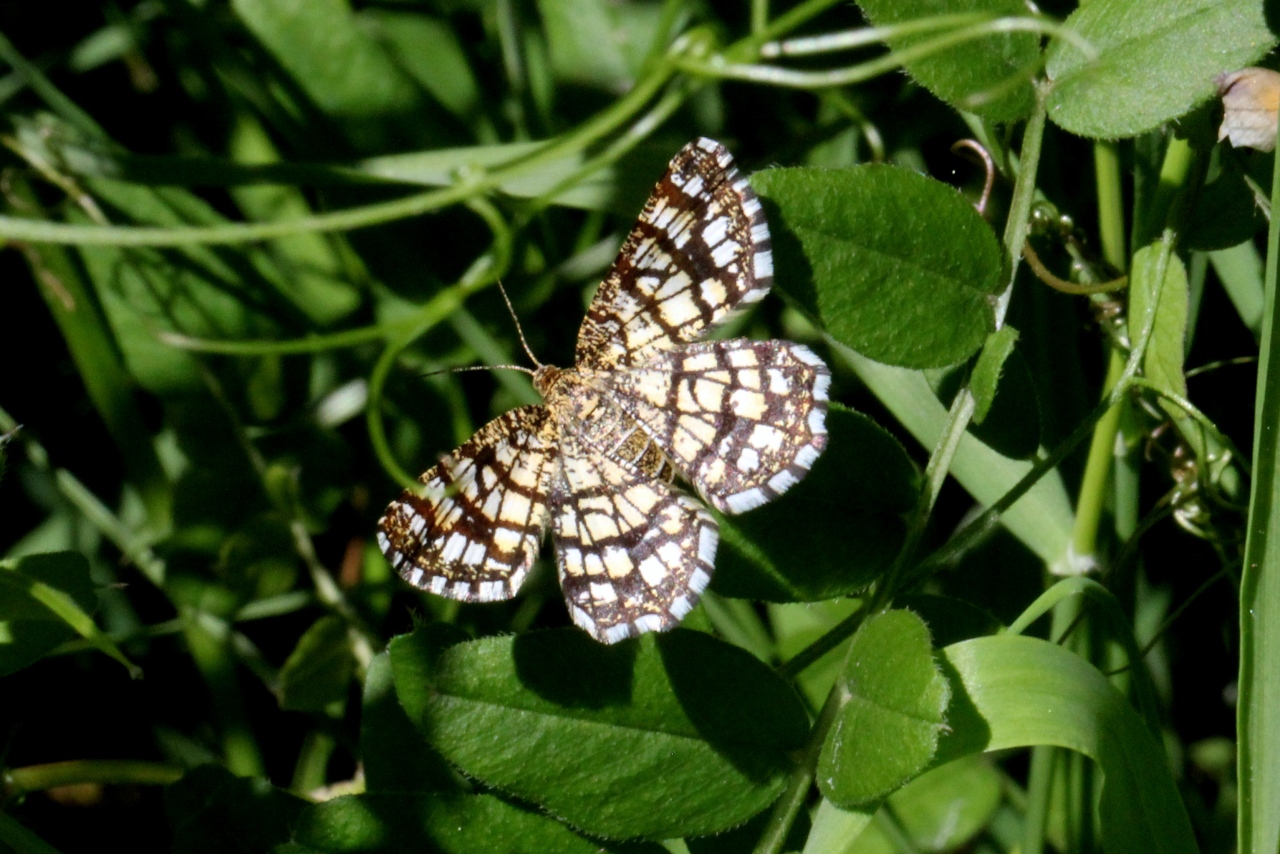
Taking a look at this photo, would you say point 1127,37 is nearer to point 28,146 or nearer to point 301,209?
point 301,209

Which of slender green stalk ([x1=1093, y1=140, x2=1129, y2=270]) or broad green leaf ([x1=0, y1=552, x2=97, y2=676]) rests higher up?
broad green leaf ([x1=0, y1=552, x2=97, y2=676])

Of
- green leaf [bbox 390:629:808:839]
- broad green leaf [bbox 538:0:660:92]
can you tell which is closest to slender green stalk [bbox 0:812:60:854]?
green leaf [bbox 390:629:808:839]

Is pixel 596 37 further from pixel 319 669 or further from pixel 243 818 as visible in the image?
pixel 243 818

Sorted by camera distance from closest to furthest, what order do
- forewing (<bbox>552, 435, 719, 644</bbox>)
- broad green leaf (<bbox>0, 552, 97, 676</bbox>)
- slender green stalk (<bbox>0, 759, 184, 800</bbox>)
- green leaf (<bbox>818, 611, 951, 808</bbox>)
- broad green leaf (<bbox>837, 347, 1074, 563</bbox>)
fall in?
green leaf (<bbox>818, 611, 951, 808</bbox>), forewing (<bbox>552, 435, 719, 644</bbox>), broad green leaf (<bbox>0, 552, 97, 676</bbox>), broad green leaf (<bbox>837, 347, 1074, 563</bbox>), slender green stalk (<bbox>0, 759, 184, 800</bbox>)

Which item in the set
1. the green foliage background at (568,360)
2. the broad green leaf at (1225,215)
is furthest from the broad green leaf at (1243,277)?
the broad green leaf at (1225,215)

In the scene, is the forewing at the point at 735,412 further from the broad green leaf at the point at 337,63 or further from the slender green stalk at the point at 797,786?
the broad green leaf at the point at 337,63

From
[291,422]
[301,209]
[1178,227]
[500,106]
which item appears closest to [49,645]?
[291,422]

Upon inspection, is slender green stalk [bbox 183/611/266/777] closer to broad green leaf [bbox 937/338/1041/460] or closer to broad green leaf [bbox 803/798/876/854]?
broad green leaf [bbox 803/798/876/854]

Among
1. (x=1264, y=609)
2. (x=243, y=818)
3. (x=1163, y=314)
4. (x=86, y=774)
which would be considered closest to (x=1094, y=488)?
(x=1163, y=314)
